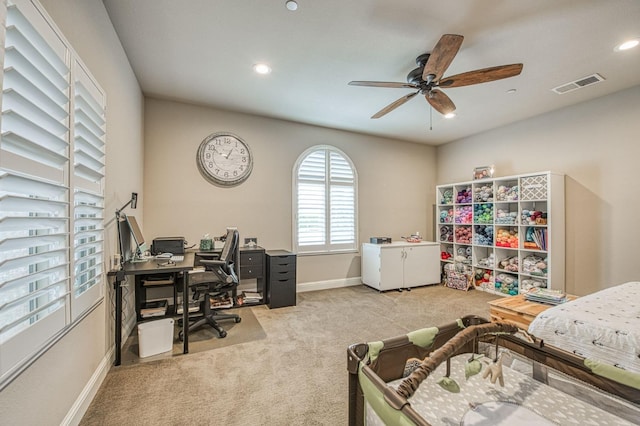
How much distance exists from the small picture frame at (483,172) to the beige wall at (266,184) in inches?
44.7

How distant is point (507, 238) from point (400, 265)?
167 centimetres

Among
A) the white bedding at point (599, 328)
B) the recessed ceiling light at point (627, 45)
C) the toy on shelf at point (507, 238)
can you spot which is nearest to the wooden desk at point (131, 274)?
the white bedding at point (599, 328)

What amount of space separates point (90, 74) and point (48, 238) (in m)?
1.18

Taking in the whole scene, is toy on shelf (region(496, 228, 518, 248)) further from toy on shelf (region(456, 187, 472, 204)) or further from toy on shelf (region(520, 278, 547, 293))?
toy on shelf (region(456, 187, 472, 204))

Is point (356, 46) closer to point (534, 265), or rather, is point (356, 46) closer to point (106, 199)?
point (106, 199)

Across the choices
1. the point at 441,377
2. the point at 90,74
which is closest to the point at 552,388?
the point at 441,377

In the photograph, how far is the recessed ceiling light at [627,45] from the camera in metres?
2.36

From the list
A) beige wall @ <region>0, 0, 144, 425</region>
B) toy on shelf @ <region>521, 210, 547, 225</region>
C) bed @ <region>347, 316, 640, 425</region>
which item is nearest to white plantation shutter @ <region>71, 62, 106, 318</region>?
beige wall @ <region>0, 0, 144, 425</region>

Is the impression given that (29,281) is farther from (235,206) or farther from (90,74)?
(235,206)

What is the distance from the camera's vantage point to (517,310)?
2.46 metres

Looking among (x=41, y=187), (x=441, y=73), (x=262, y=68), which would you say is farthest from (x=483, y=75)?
(x=41, y=187)

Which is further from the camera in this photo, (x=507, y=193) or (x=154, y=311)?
(x=507, y=193)

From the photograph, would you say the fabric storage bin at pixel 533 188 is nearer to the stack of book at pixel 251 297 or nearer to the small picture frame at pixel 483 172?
the small picture frame at pixel 483 172

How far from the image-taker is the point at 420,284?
4.68 meters
